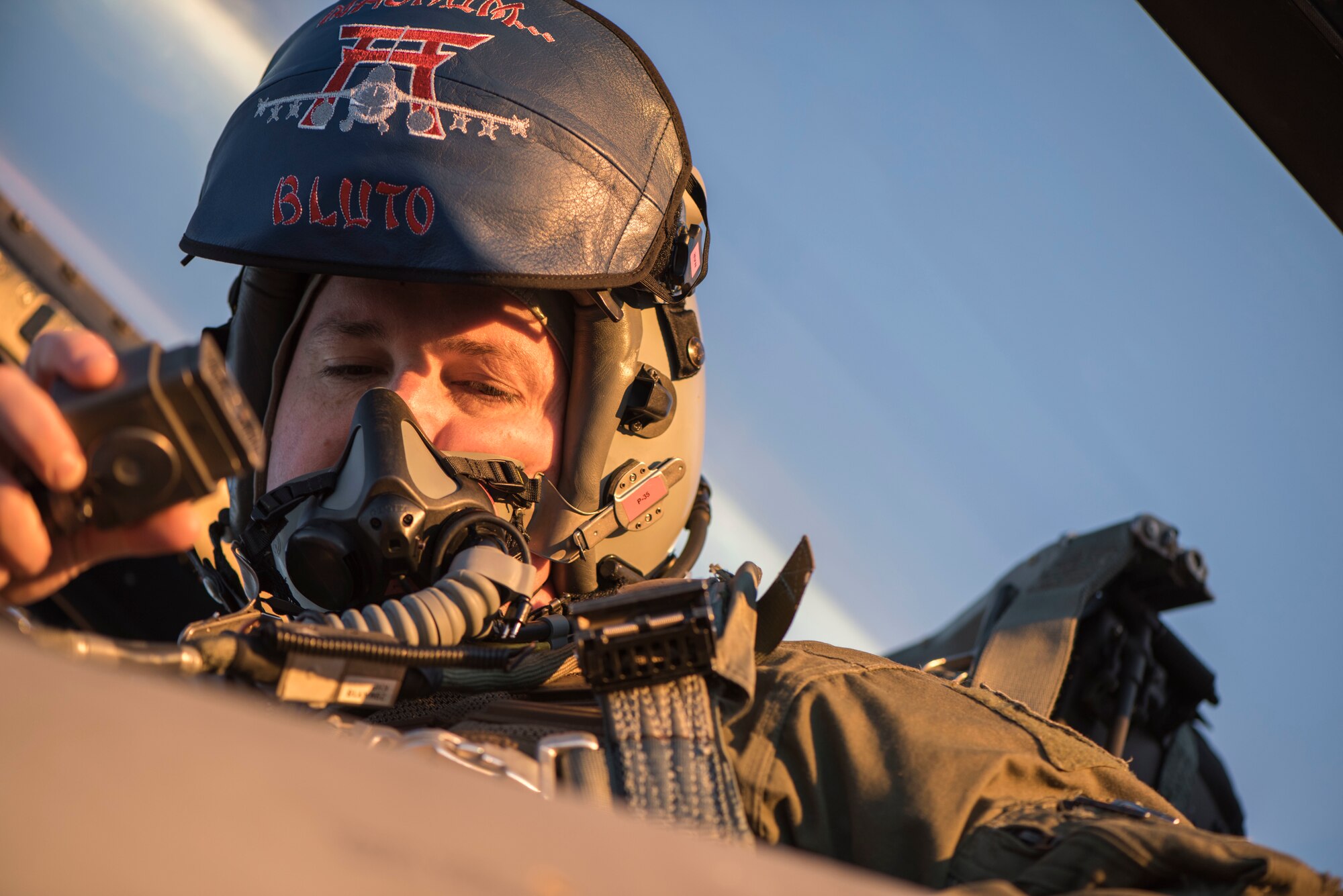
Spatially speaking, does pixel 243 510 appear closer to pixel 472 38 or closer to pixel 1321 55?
pixel 472 38

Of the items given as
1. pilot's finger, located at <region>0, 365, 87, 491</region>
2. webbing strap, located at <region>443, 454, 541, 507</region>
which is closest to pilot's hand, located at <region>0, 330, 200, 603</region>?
pilot's finger, located at <region>0, 365, 87, 491</region>

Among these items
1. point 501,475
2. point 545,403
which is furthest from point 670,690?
point 545,403

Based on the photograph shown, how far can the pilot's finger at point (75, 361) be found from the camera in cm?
79

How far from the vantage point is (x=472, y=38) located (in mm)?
1826

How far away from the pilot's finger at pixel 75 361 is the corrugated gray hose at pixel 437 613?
1.45 ft

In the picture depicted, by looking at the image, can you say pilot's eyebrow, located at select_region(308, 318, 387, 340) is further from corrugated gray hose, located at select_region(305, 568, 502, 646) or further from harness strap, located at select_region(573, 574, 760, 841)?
harness strap, located at select_region(573, 574, 760, 841)

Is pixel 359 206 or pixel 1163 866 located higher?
pixel 359 206

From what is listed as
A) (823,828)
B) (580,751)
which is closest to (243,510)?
(580,751)

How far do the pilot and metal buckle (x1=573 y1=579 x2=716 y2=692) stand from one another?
21 millimetres

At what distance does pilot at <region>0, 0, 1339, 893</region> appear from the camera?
3.70 ft

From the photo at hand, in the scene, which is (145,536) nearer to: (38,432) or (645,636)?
(38,432)

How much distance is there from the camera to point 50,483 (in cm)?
77

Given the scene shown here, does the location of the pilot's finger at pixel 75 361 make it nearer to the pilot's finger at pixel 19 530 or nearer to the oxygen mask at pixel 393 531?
the pilot's finger at pixel 19 530

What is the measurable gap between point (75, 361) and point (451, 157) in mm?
993
